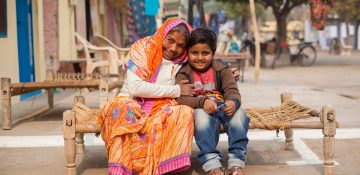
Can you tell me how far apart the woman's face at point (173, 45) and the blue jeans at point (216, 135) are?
474 mm

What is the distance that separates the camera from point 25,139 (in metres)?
5.48

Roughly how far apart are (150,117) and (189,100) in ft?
1.00

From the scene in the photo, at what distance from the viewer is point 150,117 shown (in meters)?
3.84

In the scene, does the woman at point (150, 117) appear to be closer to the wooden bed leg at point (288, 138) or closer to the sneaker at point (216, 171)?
the sneaker at point (216, 171)

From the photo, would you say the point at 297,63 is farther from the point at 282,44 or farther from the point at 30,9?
the point at 30,9

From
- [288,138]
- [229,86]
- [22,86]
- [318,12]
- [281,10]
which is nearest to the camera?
[229,86]

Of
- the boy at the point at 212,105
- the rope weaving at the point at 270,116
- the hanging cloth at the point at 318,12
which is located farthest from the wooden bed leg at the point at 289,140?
the hanging cloth at the point at 318,12

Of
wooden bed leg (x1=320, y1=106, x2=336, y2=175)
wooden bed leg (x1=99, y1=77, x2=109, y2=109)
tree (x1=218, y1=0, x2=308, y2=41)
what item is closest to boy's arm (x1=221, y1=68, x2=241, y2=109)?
wooden bed leg (x1=320, y1=106, x2=336, y2=175)

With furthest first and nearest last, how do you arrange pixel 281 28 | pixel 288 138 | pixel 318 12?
1. pixel 281 28
2. pixel 318 12
3. pixel 288 138

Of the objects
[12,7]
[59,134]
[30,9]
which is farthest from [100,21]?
[59,134]

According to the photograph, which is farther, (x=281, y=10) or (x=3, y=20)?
(x=281, y=10)

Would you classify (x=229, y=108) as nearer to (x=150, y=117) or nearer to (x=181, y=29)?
(x=150, y=117)

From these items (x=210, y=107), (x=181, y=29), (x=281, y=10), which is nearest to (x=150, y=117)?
(x=210, y=107)

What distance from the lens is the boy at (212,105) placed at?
373cm
